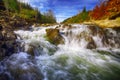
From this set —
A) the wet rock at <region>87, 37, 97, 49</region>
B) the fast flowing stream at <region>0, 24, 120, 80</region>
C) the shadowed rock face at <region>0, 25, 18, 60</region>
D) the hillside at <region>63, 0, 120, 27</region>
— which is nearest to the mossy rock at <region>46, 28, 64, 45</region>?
the fast flowing stream at <region>0, 24, 120, 80</region>

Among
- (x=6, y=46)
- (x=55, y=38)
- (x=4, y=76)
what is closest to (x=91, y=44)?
(x=55, y=38)

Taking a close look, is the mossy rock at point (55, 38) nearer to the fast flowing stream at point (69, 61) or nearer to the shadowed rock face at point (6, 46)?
the fast flowing stream at point (69, 61)

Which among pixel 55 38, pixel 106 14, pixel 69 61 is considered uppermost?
pixel 106 14

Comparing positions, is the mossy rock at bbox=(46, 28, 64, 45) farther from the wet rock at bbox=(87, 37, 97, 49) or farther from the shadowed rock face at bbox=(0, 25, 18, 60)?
the shadowed rock face at bbox=(0, 25, 18, 60)

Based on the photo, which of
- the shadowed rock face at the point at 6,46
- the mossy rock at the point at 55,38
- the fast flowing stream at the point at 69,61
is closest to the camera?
the fast flowing stream at the point at 69,61

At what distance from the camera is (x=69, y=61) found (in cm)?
1020

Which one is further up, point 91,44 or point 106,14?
point 106,14

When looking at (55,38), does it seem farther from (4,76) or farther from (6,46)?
(4,76)

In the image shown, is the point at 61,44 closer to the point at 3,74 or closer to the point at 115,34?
the point at 115,34

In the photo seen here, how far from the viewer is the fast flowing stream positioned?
26.1ft

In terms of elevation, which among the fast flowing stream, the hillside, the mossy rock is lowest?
the fast flowing stream

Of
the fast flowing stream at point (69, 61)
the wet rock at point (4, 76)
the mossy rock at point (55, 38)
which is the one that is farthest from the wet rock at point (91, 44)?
the wet rock at point (4, 76)

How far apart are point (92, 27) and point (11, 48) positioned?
8.73m

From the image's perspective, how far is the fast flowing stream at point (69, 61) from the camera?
7969 mm
